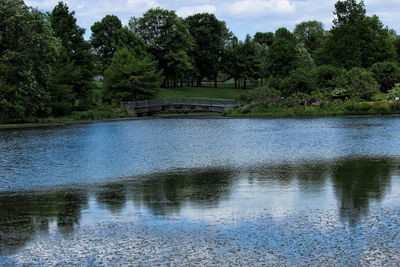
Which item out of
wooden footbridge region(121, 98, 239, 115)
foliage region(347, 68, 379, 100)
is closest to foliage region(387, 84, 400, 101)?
foliage region(347, 68, 379, 100)

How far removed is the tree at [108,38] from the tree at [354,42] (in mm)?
35833

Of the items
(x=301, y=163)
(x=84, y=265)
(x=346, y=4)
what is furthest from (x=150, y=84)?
(x=84, y=265)

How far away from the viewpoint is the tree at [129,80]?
6681cm

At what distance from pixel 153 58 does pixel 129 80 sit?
22.4 m

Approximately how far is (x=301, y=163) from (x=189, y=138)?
14032 millimetres

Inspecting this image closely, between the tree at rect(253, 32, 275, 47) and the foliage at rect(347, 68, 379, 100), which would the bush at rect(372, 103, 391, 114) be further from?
the tree at rect(253, 32, 275, 47)

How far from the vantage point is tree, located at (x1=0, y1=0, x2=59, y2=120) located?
4584 centimetres

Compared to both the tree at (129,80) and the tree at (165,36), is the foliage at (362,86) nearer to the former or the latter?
the tree at (129,80)

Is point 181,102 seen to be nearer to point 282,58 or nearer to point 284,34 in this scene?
point 282,58

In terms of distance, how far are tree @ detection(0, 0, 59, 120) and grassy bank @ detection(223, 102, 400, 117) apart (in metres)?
26.0

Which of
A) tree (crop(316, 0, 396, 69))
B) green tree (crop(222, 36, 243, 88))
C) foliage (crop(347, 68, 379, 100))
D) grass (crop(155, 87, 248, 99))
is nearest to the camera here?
foliage (crop(347, 68, 379, 100))

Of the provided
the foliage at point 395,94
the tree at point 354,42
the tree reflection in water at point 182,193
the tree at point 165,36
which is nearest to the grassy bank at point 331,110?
the foliage at point 395,94

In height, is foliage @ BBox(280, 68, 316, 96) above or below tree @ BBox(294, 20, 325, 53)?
below

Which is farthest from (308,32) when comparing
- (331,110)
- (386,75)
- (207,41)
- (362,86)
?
(331,110)
